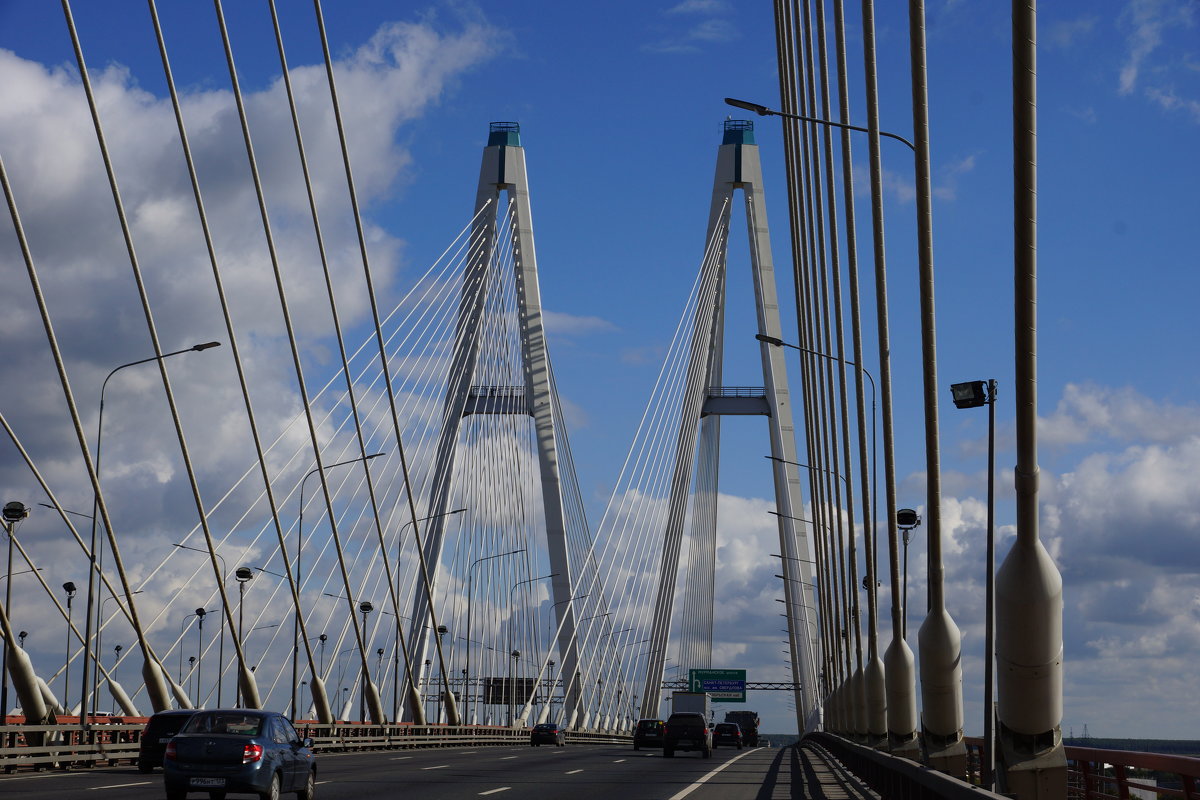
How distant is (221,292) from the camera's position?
110 ft

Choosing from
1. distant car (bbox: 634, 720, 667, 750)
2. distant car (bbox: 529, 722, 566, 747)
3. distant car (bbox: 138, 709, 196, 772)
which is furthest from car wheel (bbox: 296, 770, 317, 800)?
distant car (bbox: 529, 722, 566, 747)

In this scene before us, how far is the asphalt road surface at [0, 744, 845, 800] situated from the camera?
2139 centimetres

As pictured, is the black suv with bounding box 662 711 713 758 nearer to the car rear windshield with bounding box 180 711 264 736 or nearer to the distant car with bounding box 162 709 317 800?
the distant car with bounding box 162 709 317 800

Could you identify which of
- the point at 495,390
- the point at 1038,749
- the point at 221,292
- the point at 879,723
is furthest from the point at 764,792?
the point at 495,390

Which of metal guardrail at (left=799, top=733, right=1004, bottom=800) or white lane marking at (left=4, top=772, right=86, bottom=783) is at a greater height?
metal guardrail at (left=799, top=733, right=1004, bottom=800)

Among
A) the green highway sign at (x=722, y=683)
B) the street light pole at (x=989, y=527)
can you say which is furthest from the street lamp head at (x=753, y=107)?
the green highway sign at (x=722, y=683)

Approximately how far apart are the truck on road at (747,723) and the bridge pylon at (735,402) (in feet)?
108

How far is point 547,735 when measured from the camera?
68500 millimetres

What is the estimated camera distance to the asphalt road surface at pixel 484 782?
21.4m

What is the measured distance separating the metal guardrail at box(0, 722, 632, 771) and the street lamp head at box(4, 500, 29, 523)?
15.5 ft

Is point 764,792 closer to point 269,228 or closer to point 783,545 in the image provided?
point 269,228

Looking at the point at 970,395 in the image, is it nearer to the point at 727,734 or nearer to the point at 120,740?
the point at 120,740

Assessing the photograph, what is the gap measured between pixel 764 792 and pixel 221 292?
1620 cm

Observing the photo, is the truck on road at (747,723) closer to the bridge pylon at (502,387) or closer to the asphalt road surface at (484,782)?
the bridge pylon at (502,387)
